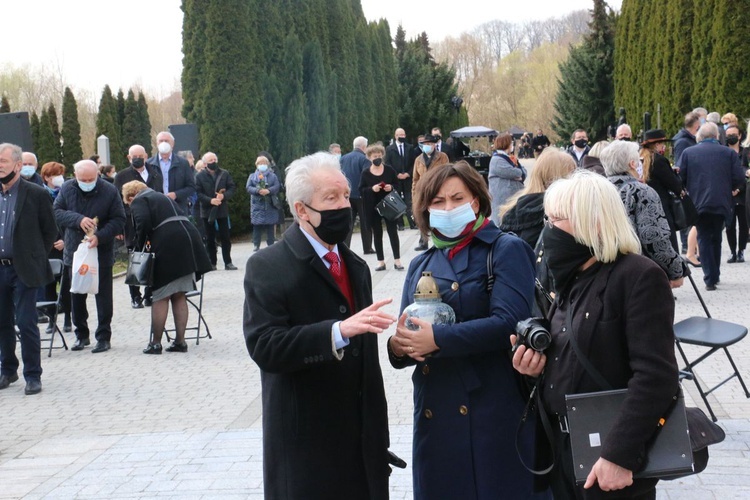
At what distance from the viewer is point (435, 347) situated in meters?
3.76

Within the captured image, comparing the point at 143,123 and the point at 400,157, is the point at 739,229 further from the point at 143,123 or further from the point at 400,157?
the point at 143,123

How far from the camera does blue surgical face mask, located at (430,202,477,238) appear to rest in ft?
13.2

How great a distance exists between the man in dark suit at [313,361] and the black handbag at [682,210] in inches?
335

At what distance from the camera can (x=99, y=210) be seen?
1145 cm

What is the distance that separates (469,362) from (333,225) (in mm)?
772

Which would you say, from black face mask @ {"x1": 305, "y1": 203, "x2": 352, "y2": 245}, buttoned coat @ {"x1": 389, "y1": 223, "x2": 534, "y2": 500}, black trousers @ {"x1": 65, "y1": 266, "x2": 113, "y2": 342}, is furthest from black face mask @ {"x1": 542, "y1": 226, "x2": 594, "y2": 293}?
black trousers @ {"x1": 65, "y1": 266, "x2": 113, "y2": 342}

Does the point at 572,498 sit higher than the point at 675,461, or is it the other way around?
the point at 675,461

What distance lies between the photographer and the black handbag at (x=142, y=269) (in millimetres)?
10547

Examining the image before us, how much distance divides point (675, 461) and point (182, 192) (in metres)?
13.2

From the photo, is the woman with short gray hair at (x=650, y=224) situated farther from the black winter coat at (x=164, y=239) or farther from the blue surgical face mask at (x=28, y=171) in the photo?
the blue surgical face mask at (x=28, y=171)

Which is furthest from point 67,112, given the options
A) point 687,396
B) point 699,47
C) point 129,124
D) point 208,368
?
point 687,396

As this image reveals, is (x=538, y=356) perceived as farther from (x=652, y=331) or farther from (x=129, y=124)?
(x=129, y=124)

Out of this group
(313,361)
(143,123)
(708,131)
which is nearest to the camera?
(313,361)

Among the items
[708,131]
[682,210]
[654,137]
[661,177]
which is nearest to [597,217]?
[654,137]
